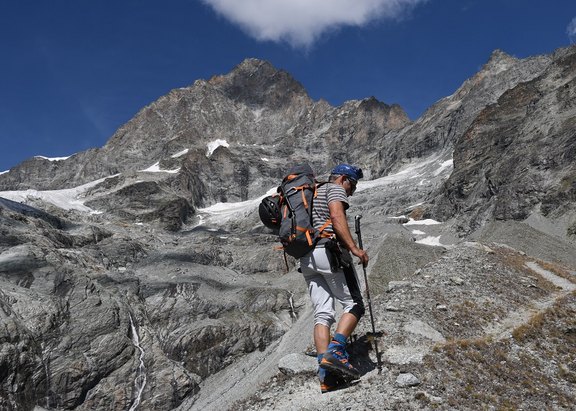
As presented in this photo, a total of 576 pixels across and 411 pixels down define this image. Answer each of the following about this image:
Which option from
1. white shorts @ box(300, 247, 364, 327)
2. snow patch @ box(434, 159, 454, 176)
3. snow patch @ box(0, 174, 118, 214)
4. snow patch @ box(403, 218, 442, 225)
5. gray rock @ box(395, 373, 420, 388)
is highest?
snow patch @ box(0, 174, 118, 214)

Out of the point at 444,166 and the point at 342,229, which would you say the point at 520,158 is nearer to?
the point at 444,166

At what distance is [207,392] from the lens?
125 feet

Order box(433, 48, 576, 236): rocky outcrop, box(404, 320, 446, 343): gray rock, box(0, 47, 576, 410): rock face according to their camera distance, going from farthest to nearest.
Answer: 1. box(433, 48, 576, 236): rocky outcrop
2. box(404, 320, 446, 343): gray rock
3. box(0, 47, 576, 410): rock face

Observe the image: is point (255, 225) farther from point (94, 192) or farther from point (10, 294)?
point (10, 294)

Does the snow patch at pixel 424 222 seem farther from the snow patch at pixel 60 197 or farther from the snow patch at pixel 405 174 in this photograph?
the snow patch at pixel 60 197

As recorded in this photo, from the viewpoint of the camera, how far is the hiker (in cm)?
696

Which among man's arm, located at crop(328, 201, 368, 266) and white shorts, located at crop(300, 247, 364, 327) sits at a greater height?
man's arm, located at crop(328, 201, 368, 266)

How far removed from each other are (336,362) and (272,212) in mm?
2468

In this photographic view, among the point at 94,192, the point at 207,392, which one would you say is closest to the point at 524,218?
the point at 207,392

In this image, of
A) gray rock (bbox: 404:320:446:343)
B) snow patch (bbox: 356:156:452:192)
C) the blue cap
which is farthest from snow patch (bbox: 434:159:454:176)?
the blue cap

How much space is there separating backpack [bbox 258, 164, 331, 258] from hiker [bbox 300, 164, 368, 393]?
0.12m

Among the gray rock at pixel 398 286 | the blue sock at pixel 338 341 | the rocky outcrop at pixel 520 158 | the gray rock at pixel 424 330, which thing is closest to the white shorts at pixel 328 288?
the blue sock at pixel 338 341

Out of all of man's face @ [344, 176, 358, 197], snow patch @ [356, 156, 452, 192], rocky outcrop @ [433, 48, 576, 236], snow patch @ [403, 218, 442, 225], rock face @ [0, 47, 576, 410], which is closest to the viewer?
man's face @ [344, 176, 358, 197]

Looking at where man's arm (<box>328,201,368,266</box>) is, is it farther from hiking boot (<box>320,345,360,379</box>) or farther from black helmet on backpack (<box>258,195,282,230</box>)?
hiking boot (<box>320,345,360,379</box>)
